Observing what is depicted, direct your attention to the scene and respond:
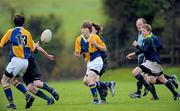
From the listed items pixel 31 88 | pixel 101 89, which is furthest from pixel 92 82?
pixel 31 88

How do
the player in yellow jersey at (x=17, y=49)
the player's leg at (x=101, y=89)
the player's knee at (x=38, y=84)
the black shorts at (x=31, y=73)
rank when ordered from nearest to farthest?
the player in yellow jersey at (x=17, y=49) < the black shorts at (x=31, y=73) < the player's knee at (x=38, y=84) < the player's leg at (x=101, y=89)

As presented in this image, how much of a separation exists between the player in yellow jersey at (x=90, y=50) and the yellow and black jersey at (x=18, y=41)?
1558mm

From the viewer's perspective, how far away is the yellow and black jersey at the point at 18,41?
57.4 ft

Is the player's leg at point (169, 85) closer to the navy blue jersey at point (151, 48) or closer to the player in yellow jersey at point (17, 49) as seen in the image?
the navy blue jersey at point (151, 48)

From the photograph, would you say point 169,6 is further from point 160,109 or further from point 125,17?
point 160,109

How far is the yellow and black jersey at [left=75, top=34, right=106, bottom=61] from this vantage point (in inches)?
730

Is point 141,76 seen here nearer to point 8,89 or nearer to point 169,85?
point 169,85

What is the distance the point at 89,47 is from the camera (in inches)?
735

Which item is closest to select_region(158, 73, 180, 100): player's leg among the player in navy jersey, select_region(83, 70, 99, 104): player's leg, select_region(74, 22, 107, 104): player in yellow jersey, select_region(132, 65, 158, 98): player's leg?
the player in navy jersey

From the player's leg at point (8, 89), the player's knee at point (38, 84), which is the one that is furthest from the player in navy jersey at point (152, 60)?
the player's leg at point (8, 89)

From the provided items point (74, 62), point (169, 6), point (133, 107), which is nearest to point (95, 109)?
point (133, 107)

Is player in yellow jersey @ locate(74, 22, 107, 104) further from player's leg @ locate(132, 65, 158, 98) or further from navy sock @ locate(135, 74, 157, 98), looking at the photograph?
navy sock @ locate(135, 74, 157, 98)

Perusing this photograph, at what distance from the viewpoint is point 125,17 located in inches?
2221

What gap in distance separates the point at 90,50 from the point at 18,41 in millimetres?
1998
